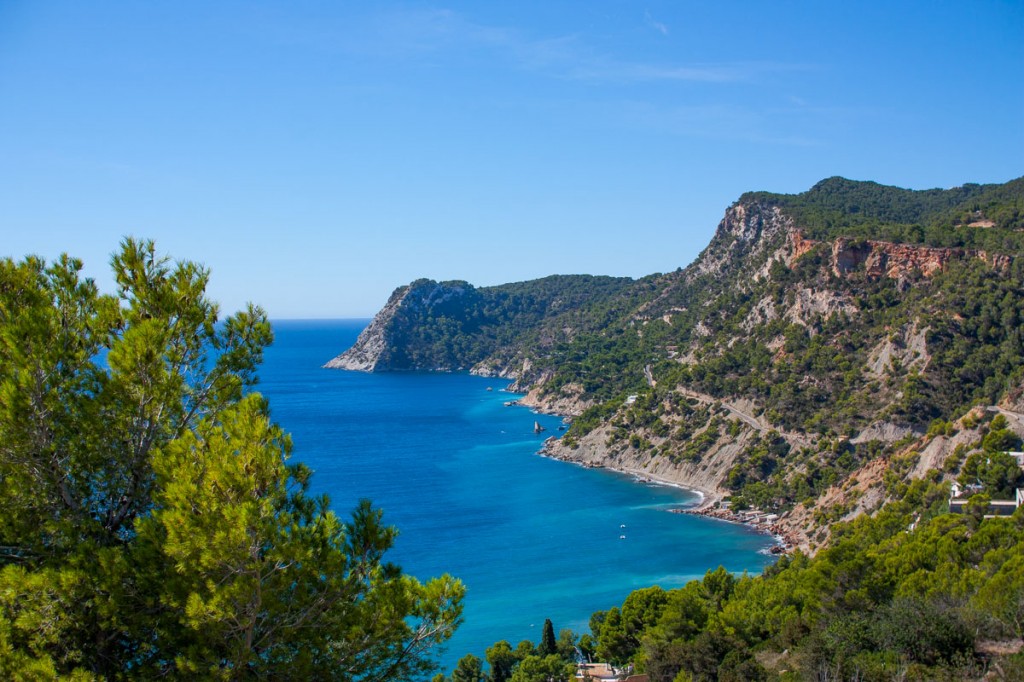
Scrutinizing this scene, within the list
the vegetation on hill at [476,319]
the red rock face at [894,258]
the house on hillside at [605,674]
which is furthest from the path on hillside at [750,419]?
the vegetation on hill at [476,319]

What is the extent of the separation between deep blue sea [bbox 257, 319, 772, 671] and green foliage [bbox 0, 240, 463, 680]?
33.9ft

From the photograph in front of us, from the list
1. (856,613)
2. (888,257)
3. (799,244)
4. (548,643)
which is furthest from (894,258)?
(856,613)

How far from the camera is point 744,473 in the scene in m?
55.3

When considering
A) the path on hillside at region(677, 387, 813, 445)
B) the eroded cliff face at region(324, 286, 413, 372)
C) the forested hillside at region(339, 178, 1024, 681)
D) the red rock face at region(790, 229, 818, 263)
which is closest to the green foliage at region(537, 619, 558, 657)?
the forested hillside at region(339, 178, 1024, 681)

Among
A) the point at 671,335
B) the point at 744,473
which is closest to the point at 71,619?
the point at 744,473

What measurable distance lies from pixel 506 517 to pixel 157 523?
46.2 metres

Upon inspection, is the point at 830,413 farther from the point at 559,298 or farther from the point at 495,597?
the point at 559,298

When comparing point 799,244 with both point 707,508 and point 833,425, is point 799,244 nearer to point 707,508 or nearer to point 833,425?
point 833,425

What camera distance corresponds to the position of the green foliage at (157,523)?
6.29 m

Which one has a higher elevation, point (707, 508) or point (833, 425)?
point (833, 425)

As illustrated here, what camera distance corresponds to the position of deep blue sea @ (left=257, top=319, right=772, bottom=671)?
38.2 metres

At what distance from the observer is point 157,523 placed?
6.66m

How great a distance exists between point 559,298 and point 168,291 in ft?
495

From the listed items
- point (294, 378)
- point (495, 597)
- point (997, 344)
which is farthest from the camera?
point (294, 378)
